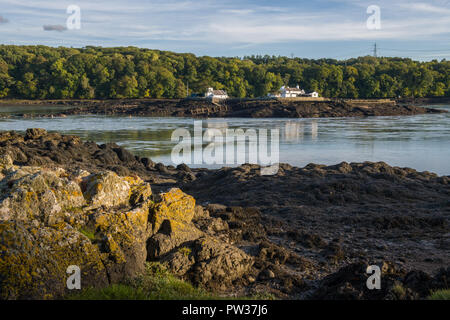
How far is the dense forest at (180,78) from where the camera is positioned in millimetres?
118000

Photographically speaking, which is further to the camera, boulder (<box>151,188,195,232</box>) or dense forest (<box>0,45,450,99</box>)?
dense forest (<box>0,45,450,99</box>)

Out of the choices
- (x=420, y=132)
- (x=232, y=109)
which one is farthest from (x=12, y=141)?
(x=232, y=109)

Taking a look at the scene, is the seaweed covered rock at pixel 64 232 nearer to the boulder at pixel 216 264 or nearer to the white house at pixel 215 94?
the boulder at pixel 216 264

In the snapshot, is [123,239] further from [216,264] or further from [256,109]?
[256,109]

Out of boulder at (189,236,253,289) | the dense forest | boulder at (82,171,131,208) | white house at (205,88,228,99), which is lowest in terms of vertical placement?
boulder at (189,236,253,289)

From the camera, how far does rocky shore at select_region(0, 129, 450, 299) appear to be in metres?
6.11

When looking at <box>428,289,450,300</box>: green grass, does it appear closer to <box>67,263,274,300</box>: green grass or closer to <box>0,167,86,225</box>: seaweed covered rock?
<box>67,263,274,300</box>: green grass

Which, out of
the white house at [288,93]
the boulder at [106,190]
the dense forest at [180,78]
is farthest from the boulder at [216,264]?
the dense forest at [180,78]

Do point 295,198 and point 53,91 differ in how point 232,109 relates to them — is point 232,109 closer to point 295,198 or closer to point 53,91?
point 53,91

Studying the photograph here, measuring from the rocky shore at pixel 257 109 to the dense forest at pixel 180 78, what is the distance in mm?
25024

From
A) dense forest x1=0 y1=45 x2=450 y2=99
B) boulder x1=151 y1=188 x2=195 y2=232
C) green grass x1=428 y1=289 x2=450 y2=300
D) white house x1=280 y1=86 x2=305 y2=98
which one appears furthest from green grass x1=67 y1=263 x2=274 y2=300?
dense forest x1=0 y1=45 x2=450 y2=99

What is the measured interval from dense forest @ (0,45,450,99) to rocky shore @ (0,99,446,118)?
2502cm

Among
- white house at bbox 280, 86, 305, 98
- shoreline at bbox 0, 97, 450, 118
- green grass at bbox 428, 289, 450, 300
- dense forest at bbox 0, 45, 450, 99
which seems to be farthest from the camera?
dense forest at bbox 0, 45, 450, 99

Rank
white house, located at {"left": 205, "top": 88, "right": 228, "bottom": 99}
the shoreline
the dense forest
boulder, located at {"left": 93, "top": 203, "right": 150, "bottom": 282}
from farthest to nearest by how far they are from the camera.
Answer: the dense forest → white house, located at {"left": 205, "top": 88, "right": 228, "bottom": 99} → the shoreline → boulder, located at {"left": 93, "top": 203, "right": 150, "bottom": 282}
